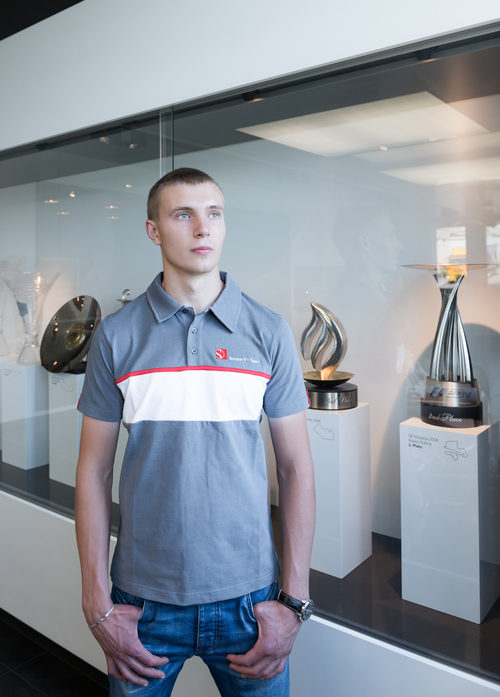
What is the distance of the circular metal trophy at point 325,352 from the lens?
202 centimetres

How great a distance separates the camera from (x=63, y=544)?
2.44m

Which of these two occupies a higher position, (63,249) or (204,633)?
(63,249)

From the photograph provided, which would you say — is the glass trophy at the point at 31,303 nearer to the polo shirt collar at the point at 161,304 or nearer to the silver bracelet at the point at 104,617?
the polo shirt collar at the point at 161,304

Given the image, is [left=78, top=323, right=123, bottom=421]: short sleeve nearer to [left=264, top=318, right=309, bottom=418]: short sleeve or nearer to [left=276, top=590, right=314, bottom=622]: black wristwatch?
[left=264, top=318, right=309, bottom=418]: short sleeve

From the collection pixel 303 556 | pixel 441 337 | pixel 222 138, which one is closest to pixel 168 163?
pixel 222 138

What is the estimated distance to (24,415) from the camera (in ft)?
9.54

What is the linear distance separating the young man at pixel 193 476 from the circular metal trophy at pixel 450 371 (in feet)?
2.11

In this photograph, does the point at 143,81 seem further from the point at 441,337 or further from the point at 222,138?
the point at 441,337

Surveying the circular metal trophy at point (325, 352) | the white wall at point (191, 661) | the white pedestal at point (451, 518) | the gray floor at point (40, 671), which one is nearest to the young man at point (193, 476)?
the white wall at point (191, 661)

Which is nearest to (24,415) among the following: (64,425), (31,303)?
(64,425)

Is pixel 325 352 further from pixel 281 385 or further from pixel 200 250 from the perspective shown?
pixel 200 250

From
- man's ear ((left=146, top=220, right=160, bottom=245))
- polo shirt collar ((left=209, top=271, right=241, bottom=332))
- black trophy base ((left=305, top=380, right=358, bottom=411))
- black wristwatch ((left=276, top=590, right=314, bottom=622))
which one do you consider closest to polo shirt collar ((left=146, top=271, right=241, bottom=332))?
polo shirt collar ((left=209, top=271, right=241, bottom=332))

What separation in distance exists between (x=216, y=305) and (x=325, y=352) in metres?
0.86

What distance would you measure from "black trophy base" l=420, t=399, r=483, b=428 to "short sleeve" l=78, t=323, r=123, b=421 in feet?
3.26
